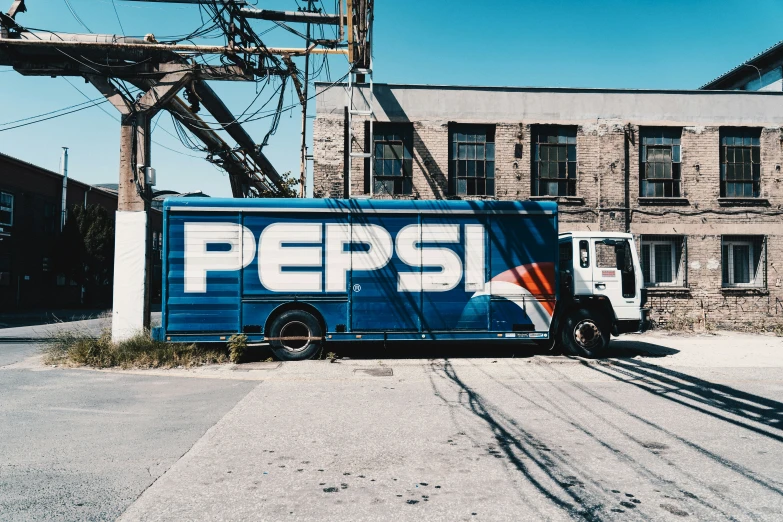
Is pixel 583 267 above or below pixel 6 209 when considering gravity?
below

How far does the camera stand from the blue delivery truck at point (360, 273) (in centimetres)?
1027

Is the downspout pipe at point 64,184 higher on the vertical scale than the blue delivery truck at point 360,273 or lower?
higher

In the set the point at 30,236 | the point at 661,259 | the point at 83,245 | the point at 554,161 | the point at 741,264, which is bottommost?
the point at 741,264

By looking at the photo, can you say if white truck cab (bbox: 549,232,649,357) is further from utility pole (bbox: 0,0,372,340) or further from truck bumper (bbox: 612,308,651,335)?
utility pole (bbox: 0,0,372,340)

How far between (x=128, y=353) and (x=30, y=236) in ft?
81.4

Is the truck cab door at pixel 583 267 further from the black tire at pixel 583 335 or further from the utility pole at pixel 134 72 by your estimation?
the utility pole at pixel 134 72

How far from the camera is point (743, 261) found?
16812mm

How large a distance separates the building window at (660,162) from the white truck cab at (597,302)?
6.69 meters

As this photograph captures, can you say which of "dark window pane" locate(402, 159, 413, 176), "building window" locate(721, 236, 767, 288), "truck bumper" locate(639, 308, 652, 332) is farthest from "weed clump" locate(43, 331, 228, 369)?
"building window" locate(721, 236, 767, 288)

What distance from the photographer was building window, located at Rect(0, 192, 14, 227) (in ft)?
89.2

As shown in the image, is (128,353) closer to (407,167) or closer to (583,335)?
(583,335)

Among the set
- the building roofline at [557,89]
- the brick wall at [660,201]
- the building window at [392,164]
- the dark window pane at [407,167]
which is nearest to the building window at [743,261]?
the brick wall at [660,201]

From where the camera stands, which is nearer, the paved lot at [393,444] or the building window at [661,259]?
the paved lot at [393,444]

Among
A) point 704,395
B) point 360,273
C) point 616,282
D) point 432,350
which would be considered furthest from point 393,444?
point 616,282
